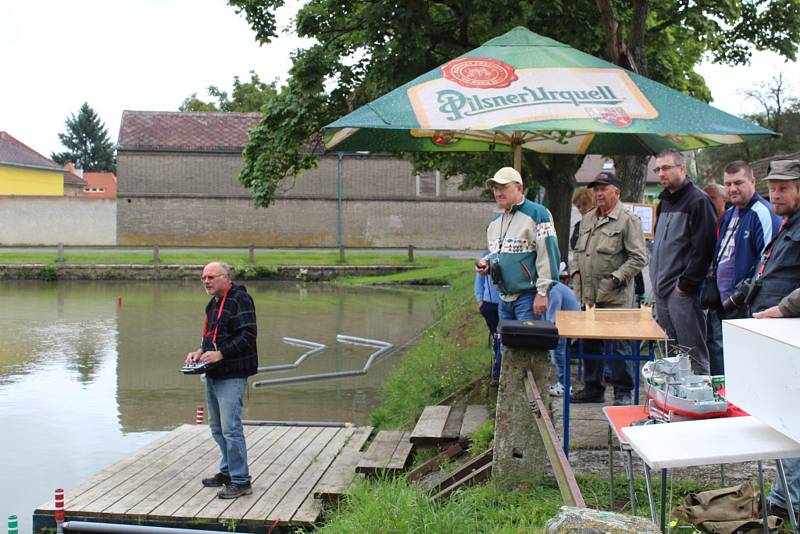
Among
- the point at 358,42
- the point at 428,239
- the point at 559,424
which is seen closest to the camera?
the point at 559,424

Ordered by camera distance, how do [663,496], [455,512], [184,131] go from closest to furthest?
[663,496] → [455,512] → [184,131]

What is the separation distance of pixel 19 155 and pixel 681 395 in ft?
203

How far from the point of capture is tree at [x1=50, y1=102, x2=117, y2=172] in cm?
9175

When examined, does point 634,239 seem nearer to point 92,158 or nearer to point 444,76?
point 444,76

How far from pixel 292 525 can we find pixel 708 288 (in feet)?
11.0

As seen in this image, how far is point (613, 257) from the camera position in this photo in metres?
7.43

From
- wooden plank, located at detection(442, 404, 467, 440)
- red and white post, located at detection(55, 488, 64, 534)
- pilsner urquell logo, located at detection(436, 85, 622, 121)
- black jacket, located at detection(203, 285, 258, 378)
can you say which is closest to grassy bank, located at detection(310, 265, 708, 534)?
wooden plank, located at detection(442, 404, 467, 440)

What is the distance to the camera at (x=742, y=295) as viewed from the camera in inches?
193

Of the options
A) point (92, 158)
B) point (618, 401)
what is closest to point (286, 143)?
point (618, 401)

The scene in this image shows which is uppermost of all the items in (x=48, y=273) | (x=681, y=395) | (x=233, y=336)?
(x=681, y=395)

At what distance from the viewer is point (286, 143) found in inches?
650

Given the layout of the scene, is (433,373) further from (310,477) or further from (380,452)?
(310,477)

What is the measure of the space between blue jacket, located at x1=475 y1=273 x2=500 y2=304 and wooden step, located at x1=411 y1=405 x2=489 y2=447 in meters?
0.98

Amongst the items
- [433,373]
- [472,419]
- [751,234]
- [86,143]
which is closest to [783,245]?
[751,234]
